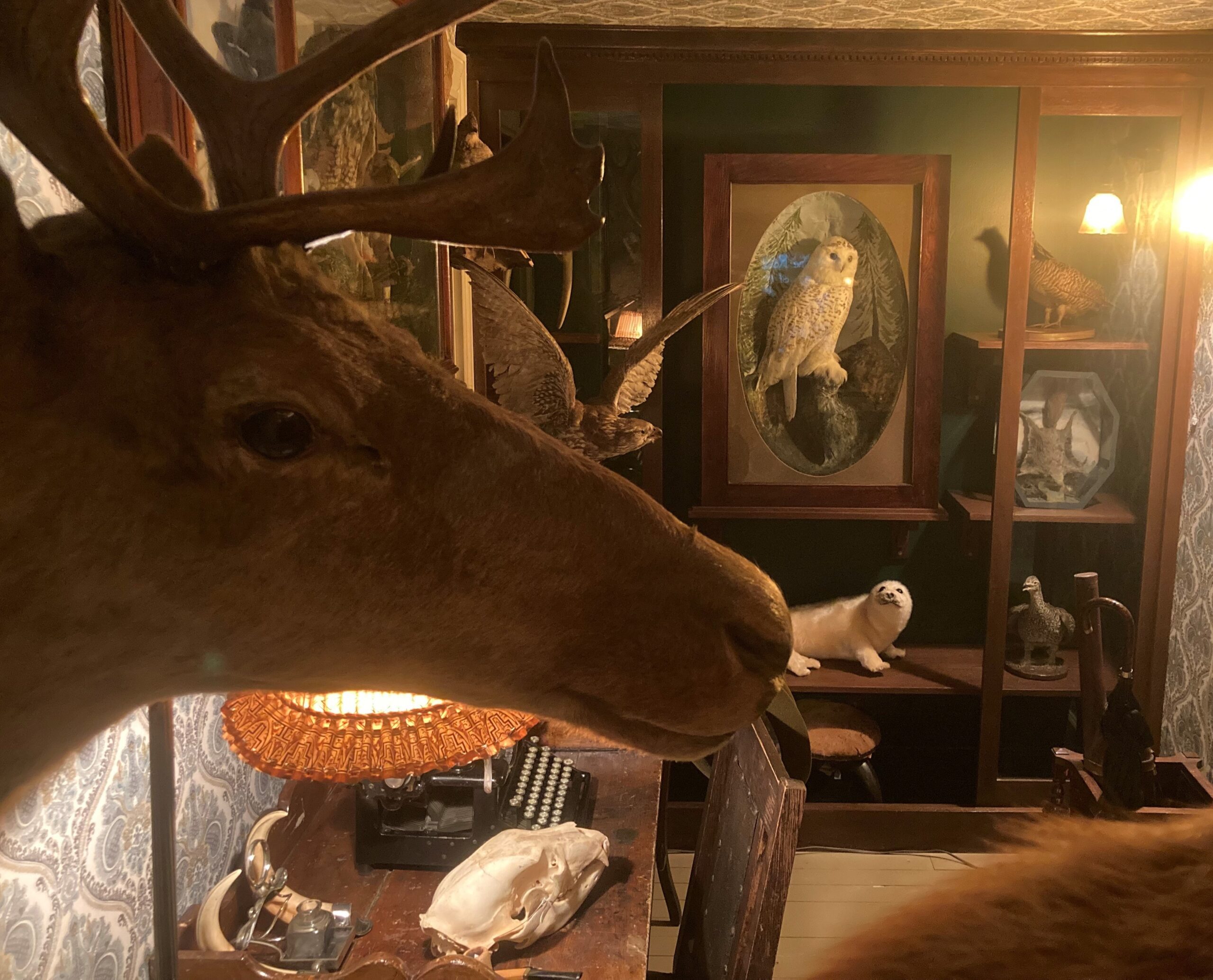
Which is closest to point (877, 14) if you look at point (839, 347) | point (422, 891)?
point (839, 347)

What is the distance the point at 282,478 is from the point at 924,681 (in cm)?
264

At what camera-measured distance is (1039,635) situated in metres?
2.81

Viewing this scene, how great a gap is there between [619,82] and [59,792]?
7.14ft

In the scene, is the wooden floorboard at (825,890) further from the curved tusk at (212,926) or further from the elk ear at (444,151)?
the elk ear at (444,151)

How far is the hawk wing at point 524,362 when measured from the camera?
2174mm

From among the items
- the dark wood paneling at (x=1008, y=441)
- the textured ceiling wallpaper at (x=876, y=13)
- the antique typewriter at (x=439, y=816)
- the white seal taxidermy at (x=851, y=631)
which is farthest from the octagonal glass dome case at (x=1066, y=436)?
the antique typewriter at (x=439, y=816)

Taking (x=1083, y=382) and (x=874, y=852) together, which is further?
(x=874, y=852)

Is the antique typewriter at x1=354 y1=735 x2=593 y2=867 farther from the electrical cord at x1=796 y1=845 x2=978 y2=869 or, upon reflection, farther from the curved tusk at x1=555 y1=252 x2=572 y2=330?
the electrical cord at x1=796 y1=845 x2=978 y2=869

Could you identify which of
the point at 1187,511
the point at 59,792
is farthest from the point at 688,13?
the point at 59,792

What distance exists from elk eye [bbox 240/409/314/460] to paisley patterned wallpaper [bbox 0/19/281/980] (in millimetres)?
553

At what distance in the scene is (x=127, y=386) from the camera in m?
0.40

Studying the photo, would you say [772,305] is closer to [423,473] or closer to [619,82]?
[619,82]

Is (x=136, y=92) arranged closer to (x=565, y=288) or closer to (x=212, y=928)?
(x=212, y=928)

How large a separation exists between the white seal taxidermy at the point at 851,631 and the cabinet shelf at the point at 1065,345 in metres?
0.75
